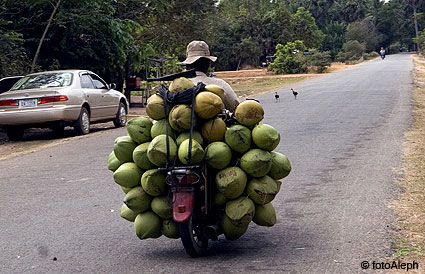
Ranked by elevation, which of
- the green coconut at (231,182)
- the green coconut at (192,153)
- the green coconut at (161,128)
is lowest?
the green coconut at (231,182)

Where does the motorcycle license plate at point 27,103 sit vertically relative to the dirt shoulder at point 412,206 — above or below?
above

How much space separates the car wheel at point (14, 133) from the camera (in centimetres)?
1500

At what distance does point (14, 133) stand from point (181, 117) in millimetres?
10914

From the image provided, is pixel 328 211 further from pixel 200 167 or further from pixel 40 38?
pixel 40 38

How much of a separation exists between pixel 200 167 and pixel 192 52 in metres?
1.25

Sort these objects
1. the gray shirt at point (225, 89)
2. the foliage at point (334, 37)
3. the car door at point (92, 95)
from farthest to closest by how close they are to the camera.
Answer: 1. the foliage at point (334, 37)
2. the car door at point (92, 95)
3. the gray shirt at point (225, 89)

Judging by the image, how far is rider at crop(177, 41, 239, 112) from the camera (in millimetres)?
5770

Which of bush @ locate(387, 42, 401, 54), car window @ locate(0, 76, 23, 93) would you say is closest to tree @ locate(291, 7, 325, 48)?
bush @ locate(387, 42, 401, 54)

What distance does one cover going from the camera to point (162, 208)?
17.0ft

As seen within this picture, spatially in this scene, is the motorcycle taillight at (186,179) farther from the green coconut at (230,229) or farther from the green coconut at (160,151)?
the green coconut at (230,229)

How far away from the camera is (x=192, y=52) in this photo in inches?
231

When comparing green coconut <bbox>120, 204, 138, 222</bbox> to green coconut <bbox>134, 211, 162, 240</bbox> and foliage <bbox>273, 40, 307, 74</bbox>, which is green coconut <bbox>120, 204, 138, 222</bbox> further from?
foliage <bbox>273, 40, 307, 74</bbox>

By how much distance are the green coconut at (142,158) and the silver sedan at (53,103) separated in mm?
9232

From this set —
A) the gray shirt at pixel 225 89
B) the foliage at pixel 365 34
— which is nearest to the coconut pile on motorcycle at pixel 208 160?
the gray shirt at pixel 225 89
